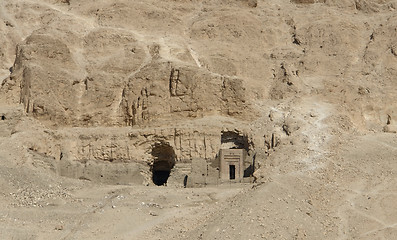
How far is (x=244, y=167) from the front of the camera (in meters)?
26.8

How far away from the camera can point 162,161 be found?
98.2ft

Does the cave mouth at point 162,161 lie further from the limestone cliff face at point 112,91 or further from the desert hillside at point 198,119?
the limestone cliff face at point 112,91

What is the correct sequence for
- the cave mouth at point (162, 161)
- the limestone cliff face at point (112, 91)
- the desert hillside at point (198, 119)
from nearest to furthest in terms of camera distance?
1. the desert hillside at point (198, 119)
2. the cave mouth at point (162, 161)
3. the limestone cliff face at point (112, 91)

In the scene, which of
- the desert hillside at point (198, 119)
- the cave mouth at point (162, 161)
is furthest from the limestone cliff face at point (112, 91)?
the cave mouth at point (162, 161)

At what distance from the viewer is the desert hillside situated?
19.4m

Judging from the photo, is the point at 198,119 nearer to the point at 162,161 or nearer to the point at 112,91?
the point at 162,161

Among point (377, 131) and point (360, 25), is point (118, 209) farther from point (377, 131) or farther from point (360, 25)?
point (360, 25)

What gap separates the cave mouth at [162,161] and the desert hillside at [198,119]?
0.40 feet

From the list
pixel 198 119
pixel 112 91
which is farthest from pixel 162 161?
pixel 112 91

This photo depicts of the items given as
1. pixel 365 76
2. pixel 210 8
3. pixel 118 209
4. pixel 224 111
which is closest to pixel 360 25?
pixel 365 76

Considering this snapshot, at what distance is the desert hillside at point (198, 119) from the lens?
19.4m

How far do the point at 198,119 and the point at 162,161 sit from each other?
10.5ft

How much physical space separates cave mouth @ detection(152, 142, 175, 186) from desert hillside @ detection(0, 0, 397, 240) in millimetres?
121

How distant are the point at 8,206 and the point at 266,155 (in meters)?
11.5
